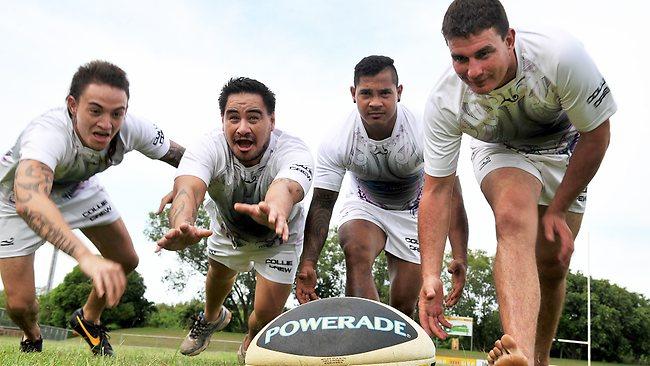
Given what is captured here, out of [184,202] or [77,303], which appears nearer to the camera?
[184,202]

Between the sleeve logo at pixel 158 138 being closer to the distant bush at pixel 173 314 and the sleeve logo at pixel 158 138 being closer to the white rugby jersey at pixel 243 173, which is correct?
the white rugby jersey at pixel 243 173

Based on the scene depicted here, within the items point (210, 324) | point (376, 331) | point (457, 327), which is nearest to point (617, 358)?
point (457, 327)

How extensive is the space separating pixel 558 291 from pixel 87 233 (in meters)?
4.94

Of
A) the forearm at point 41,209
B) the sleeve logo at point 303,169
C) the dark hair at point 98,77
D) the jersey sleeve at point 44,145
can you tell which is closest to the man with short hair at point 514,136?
the sleeve logo at point 303,169

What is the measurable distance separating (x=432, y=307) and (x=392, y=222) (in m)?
3.05

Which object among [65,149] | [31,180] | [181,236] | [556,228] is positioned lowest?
[181,236]

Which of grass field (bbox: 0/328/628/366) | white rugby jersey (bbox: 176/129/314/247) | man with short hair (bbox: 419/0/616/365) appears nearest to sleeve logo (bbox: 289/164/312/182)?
white rugby jersey (bbox: 176/129/314/247)

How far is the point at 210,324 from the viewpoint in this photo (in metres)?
8.33

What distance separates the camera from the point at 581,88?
4.01 m

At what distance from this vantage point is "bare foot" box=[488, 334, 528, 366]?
3096mm

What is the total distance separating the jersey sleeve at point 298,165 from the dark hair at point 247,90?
16.2 inches

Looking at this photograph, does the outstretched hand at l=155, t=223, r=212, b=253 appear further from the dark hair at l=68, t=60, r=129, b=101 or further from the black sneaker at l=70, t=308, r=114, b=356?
the black sneaker at l=70, t=308, r=114, b=356

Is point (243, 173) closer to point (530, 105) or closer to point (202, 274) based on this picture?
point (530, 105)

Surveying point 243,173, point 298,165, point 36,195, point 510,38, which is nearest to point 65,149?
point 36,195
